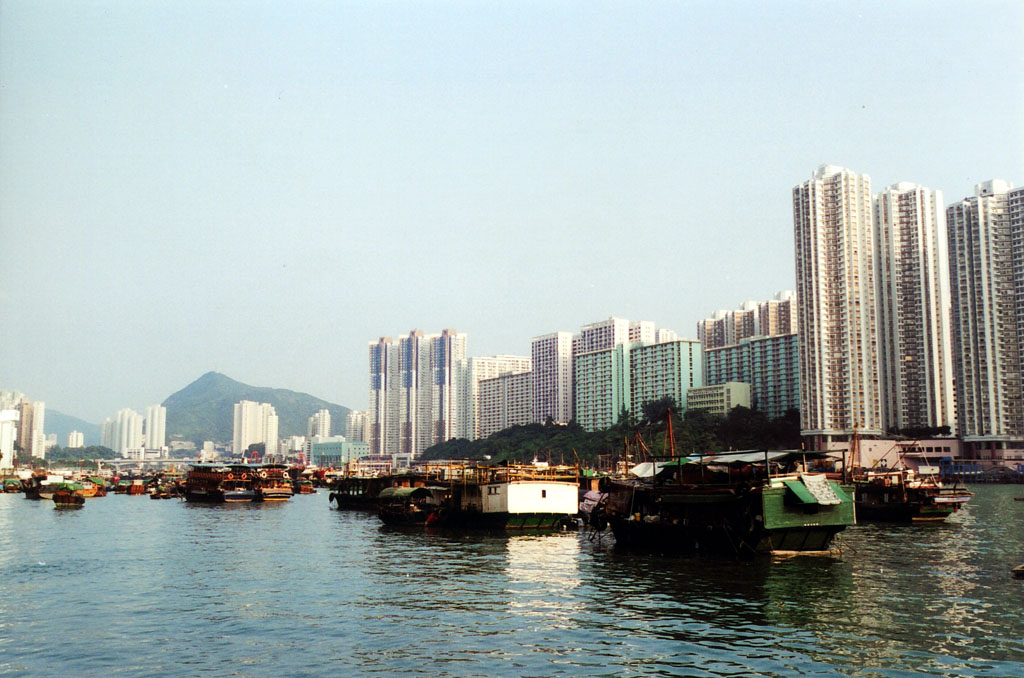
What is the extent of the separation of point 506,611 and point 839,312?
122619 mm

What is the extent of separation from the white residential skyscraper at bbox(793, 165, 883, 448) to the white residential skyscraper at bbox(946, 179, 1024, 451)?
525 inches

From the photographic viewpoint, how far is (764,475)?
35812 mm

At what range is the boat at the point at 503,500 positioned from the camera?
4941cm

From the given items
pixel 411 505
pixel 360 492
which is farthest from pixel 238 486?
pixel 411 505

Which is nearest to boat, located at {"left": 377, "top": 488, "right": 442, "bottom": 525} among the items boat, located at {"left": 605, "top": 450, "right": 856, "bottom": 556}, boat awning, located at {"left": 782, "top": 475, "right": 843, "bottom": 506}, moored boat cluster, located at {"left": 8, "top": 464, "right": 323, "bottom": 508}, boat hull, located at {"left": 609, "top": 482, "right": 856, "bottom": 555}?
boat, located at {"left": 605, "top": 450, "right": 856, "bottom": 556}

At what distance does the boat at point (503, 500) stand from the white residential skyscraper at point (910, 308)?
101245 millimetres

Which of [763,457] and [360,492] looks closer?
[763,457]

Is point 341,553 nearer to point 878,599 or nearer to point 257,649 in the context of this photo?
point 257,649

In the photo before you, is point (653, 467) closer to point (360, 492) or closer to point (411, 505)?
point (411, 505)

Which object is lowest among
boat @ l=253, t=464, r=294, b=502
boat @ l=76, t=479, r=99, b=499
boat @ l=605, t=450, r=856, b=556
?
boat @ l=76, t=479, r=99, b=499

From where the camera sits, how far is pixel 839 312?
135000mm

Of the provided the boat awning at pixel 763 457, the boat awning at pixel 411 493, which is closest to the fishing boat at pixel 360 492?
the boat awning at pixel 411 493

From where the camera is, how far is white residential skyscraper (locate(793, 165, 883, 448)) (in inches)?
5295

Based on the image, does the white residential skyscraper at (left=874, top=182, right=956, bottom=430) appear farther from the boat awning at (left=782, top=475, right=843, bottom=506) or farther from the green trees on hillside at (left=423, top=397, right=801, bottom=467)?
the boat awning at (left=782, top=475, right=843, bottom=506)
